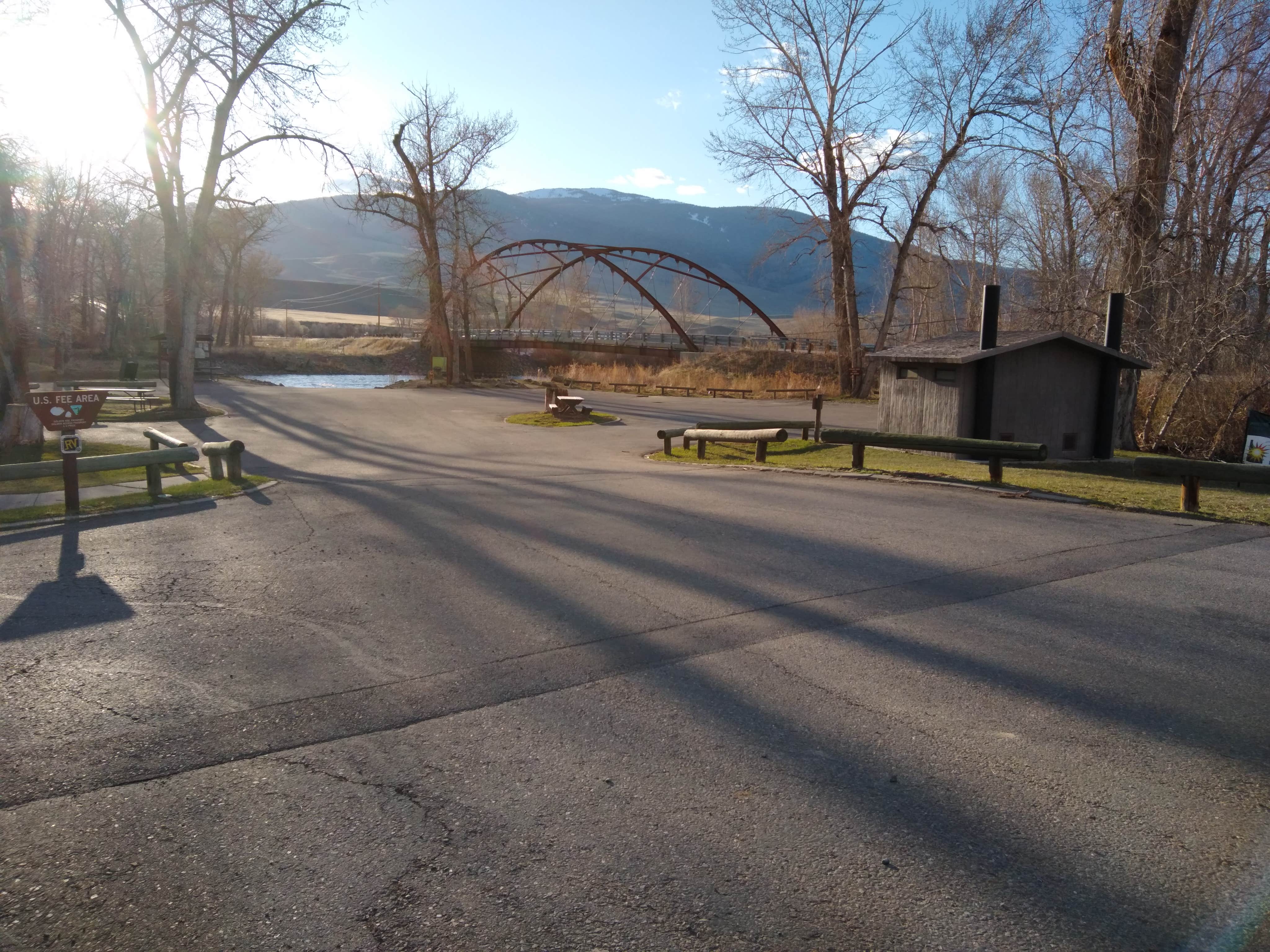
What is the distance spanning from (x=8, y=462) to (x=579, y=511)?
1018cm

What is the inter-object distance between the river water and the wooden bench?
21.9 metres

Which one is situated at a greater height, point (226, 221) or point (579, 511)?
point (226, 221)

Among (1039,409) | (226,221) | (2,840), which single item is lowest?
(2,840)

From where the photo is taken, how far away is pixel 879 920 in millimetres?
3164

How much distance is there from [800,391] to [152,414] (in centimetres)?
3009

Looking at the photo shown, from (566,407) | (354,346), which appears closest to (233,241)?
(354,346)

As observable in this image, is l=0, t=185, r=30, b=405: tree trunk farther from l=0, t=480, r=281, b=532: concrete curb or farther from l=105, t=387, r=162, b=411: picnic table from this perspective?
l=105, t=387, r=162, b=411: picnic table

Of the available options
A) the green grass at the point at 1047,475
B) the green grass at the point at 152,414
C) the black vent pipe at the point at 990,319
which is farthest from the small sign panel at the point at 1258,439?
the green grass at the point at 152,414

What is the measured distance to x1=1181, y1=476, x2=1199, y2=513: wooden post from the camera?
A: 11578mm

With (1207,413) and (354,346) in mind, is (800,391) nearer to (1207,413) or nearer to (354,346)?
(1207,413)

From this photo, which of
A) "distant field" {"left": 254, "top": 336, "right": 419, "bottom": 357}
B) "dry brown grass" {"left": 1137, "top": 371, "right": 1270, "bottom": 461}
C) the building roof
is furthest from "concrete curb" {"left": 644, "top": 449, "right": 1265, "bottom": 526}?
"distant field" {"left": 254, "top": 336, "right": 419, "bottom": 357}

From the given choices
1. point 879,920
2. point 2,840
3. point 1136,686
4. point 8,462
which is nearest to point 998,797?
point 879,920

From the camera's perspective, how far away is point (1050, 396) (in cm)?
1998

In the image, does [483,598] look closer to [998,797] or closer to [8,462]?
[998,797]
